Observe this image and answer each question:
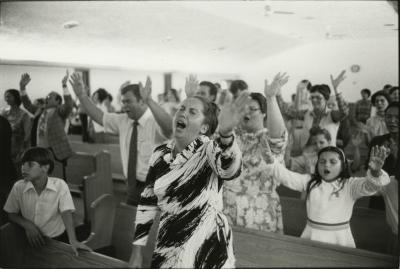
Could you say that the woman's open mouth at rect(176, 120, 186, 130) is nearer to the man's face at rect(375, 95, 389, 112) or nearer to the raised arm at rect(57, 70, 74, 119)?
the raised arm at rect(57, 70, 74, 119)

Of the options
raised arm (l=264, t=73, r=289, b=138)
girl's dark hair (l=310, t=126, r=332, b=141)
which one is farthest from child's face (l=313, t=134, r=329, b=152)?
raised arm (l=264, t=73, r=289, b=138)

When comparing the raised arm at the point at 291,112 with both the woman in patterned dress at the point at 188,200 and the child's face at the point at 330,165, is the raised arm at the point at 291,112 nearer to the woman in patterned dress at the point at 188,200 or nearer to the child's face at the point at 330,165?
the child's face at the point at 330,165

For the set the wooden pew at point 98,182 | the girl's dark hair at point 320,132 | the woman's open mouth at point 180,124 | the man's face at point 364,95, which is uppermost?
the man's face at point 364,95

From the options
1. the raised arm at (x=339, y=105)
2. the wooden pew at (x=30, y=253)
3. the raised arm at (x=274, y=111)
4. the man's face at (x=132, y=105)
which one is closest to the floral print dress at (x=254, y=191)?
the raised arm at (x=274, y=111)

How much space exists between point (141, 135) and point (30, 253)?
0.86 metres

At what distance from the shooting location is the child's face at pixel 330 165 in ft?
6.73

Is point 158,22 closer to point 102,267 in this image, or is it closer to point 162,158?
point 162,158

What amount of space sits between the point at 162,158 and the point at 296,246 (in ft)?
2.85

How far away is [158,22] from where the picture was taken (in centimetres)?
215

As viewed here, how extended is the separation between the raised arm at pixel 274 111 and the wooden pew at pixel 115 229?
91 cm

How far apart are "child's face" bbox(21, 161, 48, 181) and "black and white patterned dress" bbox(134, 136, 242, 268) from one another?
745mm

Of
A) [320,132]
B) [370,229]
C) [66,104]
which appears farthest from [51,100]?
[370,229]

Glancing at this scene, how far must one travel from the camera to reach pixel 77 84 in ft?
6.78

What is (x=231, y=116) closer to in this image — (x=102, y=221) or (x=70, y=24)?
(x=70, y=24)
